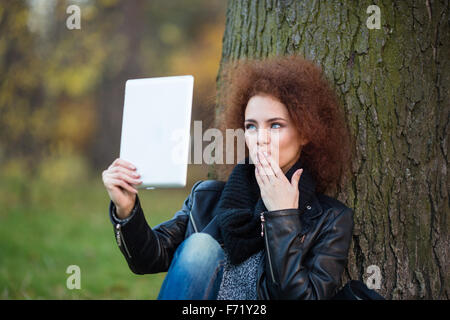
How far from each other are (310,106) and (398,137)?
0.59m

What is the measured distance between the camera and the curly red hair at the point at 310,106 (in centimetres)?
238

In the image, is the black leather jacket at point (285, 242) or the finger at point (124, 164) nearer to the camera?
the black leather jacket at point (285, 242)

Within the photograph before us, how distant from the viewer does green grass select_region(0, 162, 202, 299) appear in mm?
4172

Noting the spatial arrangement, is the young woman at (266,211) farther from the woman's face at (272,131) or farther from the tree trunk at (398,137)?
the tree trunk at (398,137)

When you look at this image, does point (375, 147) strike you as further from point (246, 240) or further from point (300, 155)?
point (246, 240)

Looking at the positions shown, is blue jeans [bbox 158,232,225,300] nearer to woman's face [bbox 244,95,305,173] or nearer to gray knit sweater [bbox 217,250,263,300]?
gray knit sweater [bbox 217,250,263,300]

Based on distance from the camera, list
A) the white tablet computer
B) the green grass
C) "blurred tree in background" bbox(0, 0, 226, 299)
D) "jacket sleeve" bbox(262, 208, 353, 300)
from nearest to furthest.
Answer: "jacket sleeve" bbox(262, 208, 353, 300) → the white tablet computer → the green grass → "blurred tree in background" bbox(0, 0, 226, 299)

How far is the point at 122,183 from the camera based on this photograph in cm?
226

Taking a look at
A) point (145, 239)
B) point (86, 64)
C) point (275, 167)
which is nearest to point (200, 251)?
point (145, 239)

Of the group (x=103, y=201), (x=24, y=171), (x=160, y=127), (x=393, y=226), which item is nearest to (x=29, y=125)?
(x=24, y=171)

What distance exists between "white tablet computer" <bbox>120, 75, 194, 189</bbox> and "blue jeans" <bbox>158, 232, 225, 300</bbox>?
306 millimetres

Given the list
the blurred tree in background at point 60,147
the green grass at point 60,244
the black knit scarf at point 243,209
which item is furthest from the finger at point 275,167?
the green grass at point 60,244

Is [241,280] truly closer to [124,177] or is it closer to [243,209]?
[243,209]

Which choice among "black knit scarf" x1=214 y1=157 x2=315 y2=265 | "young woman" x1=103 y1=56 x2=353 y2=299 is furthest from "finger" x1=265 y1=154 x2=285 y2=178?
"black knit scarf" x1=214 y1=157 x2=315 y2=265
